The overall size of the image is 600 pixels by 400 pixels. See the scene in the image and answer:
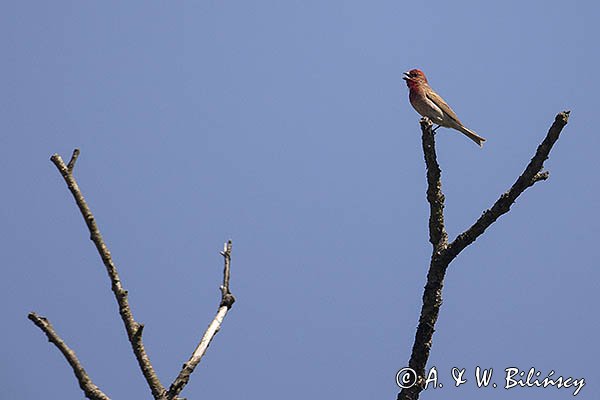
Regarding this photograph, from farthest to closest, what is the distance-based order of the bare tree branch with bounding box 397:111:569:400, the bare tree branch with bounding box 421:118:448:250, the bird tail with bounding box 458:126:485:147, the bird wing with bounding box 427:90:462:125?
the bird tail with bounding box 458:126:485:147 < the bird wing with bounding box 427:90:462:125 < the bare tree branch with bounding box 421:118:448:250 < the bare tree branch with bounding box 397:111:569:400

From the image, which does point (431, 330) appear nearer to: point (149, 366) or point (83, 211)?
point (149, 366)

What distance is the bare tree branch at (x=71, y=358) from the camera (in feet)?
10.7

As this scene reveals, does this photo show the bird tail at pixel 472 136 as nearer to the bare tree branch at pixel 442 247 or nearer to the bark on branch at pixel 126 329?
the bare tree branch at pixel 442 247

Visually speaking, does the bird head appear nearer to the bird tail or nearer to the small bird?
the small bird

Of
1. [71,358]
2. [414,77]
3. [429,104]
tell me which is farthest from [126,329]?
[414,77]

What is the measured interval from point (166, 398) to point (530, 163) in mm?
2662

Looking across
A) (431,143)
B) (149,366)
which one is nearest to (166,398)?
(149,366)

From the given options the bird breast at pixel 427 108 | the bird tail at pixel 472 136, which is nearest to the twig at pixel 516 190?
the bird breast at pixel 427 108

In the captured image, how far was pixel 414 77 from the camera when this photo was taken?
14.2 metres

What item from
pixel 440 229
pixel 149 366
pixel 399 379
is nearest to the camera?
pixel 149 366

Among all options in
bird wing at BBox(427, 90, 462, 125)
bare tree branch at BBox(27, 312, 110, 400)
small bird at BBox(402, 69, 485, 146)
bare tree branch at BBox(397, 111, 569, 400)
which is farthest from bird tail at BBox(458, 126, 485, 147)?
bare tree branch at BBox(27, 312, 110, 400)

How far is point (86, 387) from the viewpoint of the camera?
3375mm

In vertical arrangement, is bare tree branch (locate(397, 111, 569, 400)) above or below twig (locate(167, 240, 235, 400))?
above

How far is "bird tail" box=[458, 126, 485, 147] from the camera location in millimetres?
14186
